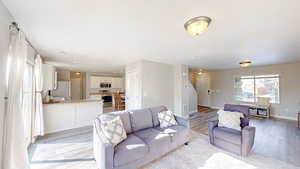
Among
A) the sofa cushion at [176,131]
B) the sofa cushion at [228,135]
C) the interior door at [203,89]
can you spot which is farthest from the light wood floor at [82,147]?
the interior door at [203,89]

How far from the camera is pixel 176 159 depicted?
7.79ft

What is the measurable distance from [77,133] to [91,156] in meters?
1.53

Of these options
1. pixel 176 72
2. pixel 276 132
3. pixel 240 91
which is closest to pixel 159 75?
pixel 176 72

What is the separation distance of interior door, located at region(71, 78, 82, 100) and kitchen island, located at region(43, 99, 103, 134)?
204 inches

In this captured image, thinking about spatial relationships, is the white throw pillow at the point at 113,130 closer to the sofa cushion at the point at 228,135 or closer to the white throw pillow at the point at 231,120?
the sofa cushion at the point at 228,135

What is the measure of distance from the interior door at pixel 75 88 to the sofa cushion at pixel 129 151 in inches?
318

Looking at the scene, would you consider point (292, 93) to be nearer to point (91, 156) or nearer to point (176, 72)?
point (176, 72)

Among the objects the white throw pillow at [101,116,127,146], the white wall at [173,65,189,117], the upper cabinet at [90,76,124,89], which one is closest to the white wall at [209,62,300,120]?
the white wall at [173,65,189,117]

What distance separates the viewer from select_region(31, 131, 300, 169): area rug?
219 cm

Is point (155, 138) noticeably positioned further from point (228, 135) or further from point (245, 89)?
point (245, 89)

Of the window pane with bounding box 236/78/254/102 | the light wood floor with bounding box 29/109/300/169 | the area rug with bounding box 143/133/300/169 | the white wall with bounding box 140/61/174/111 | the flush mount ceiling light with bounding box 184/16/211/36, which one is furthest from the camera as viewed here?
the window pane with bounding box 236/78/254/102

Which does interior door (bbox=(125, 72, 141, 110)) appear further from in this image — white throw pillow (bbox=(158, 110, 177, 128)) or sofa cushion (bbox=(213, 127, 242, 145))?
sofa cushion (bbox=(213, 127, 242, 145))

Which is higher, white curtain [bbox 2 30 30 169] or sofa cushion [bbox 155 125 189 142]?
white curtain [bbox 2 30 30 169]

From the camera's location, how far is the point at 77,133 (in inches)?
145
